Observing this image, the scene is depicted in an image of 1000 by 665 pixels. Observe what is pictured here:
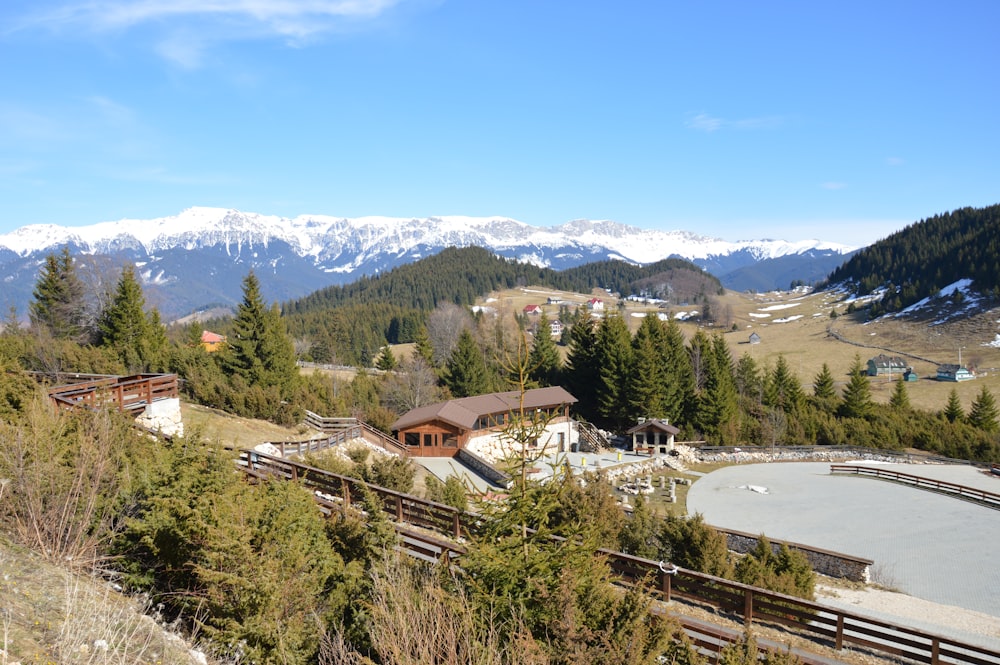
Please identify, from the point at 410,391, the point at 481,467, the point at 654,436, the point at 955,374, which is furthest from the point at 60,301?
the point at 955,374

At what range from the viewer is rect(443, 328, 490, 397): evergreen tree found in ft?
174

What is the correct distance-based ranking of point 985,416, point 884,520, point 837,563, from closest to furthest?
point 837,563, point 884,520, point 985,416

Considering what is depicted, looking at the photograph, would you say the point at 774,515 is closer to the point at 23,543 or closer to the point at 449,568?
the point at 449,568

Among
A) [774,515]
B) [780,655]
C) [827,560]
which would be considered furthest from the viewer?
[774,515]

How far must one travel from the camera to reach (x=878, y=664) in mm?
9523

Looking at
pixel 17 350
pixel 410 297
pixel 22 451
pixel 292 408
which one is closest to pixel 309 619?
pixel 22 451

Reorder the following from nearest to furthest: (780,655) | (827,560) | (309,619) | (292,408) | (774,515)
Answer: (780,655), (309,619), (827,560), (774,515), (292,408)

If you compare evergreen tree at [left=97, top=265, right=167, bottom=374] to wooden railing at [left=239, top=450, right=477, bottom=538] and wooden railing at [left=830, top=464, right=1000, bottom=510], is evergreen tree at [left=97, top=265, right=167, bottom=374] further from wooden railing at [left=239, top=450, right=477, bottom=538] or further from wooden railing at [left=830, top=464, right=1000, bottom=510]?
wooden railing at [left=830, top=464, right=1000, bottom=510]

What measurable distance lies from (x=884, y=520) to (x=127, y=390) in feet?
104

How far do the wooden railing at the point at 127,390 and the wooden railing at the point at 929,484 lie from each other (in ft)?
123

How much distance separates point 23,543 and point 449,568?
680 cm

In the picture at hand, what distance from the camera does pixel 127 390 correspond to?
64.2 ft

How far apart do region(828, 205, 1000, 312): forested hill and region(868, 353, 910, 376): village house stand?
36.3 m

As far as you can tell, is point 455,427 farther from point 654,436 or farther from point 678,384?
point 678,384
